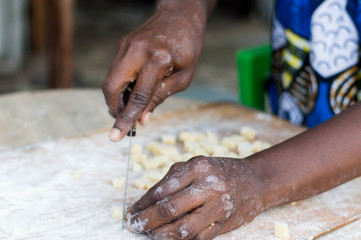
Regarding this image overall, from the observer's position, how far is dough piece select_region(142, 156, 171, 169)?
1492mm

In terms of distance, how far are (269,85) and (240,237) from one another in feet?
3.36

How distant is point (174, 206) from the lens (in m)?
1.04

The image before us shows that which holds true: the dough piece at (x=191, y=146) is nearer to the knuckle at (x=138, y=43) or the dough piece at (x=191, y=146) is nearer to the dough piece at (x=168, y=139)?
the dough piece at (x=168, y=139)

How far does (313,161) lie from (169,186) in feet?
1.26

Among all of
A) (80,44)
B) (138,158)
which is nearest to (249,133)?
(138,158)

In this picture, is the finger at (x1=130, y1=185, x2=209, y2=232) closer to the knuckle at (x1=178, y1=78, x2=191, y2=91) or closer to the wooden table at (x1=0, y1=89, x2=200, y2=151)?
the knuckle at (x1=178, y1=78, x2=191, y2=91)

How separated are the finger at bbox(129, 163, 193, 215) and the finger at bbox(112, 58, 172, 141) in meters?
0.20

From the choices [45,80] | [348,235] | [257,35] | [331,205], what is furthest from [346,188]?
[257,35]

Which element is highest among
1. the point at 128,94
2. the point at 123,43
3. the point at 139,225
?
the point at 123,43

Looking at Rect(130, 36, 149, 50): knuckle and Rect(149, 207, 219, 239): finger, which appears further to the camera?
Rect(130, 36, 149, 50): knuckle

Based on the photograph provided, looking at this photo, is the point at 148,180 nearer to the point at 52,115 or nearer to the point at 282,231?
the point at 282,231

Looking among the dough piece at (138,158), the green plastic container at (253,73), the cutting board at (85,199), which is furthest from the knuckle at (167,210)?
the green plastic container at (253,73)

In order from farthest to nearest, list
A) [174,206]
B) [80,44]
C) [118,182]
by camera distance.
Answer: [80,44] → [118,182] → [174,206]

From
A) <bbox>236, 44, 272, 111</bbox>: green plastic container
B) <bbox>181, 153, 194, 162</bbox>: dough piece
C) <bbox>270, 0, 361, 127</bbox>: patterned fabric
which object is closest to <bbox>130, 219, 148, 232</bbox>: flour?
<bbox>181, 153, 194, 162</bbox>: dough piece
